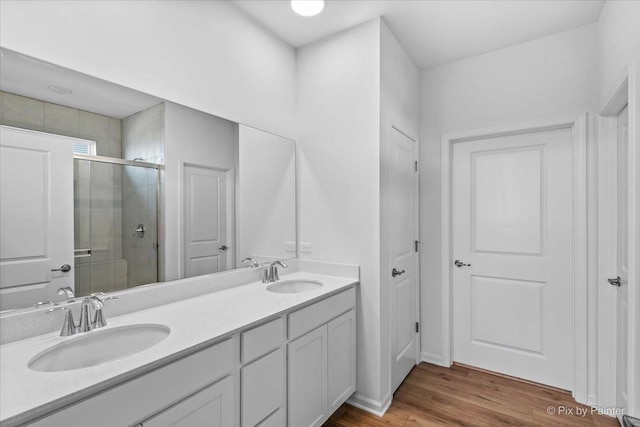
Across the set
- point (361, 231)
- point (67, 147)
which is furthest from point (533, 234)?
point (67, 147)

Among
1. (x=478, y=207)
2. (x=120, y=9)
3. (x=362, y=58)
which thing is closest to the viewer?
(x=120, y=9)

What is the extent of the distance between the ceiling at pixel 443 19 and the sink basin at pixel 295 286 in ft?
6.06

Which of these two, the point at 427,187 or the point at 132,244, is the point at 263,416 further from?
the point at 427,187

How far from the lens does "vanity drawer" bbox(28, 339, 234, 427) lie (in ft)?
2.88

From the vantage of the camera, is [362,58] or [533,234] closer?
[362,58]

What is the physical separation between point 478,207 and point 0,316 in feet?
9.91

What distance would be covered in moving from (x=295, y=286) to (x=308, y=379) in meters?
0.67

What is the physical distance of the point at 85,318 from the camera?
49.9 inches

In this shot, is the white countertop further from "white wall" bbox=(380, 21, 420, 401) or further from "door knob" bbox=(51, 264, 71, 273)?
"white wall" bbox=(380, 21, 420, 401)

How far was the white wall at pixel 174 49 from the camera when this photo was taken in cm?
131

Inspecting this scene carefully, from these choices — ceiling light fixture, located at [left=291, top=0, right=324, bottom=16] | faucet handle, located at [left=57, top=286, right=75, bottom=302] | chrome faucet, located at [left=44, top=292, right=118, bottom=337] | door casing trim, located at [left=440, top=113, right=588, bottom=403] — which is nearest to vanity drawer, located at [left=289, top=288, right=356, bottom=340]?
chrome faucet, located at [left=44, top=292, right=118, bottom=337]

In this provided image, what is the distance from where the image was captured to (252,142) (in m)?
2.24

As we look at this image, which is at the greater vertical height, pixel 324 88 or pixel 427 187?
pixel 324 88

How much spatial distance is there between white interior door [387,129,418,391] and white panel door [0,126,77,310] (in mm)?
1881
